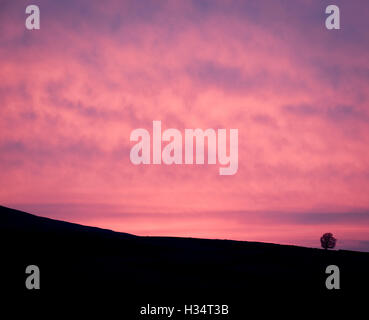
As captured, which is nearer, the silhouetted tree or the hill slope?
the hill slope

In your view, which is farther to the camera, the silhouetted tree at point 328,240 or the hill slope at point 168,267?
the silhouetted tree at point 328,240

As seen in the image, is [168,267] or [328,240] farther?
[328,240]
